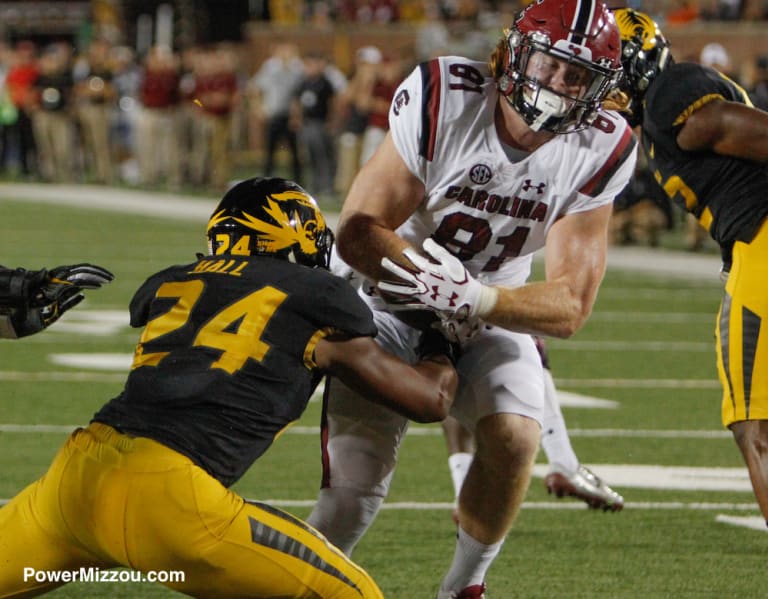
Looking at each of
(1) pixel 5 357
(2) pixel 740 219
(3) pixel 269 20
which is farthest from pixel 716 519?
(3) pixel 269 20

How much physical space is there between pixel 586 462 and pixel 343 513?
7.65 feet

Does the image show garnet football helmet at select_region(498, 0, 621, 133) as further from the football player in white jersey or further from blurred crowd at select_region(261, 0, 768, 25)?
blurred crowd at select_region(261, 0, 768, 25)

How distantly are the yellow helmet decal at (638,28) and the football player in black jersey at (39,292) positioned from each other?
1.74 meters

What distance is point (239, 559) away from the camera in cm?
310

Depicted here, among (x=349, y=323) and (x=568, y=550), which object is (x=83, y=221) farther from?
(x=349, y=323)

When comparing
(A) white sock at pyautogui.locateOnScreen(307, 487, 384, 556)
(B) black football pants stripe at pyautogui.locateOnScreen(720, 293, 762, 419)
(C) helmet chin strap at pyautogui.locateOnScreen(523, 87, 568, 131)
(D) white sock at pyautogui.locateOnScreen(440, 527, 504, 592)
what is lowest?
(D) white sock at pyautogui.locateOnScreen(440, 527, 504, 592)

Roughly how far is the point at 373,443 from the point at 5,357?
482 cm

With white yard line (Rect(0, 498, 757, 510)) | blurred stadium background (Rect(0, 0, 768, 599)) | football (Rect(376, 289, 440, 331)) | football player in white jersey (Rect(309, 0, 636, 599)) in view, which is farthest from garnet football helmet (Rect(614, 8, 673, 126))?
white yard line (Rect(0, 498, 757, 510))

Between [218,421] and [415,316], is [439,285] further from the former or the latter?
[218,421]

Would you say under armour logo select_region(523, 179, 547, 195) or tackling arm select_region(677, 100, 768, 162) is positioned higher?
tackling arm select_region(677, 100, 768, 162)

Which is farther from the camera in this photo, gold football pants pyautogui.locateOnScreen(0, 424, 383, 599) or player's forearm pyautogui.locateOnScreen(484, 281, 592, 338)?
Answer: player's forearm pyautogui.locateOnScreen(484, 281, 592, 338)

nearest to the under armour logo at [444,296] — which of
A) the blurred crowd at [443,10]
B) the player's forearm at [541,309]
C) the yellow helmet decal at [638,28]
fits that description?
the player's forearm at [541,309]

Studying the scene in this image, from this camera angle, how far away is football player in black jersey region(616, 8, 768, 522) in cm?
428

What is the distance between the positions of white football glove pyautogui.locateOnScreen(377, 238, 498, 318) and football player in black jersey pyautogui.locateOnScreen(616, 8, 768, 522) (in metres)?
0.95
